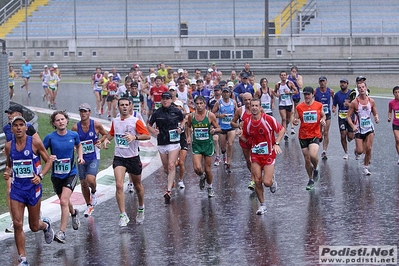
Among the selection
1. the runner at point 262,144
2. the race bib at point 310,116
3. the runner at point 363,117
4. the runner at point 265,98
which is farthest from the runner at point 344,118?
the runner at point 262,144

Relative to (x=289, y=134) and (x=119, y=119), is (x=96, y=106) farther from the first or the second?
(x=119, y=119)

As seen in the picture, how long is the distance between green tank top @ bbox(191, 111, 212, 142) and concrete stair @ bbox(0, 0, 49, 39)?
38413mm

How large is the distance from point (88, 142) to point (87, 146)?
67 millimetres

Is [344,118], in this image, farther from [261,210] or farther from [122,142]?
[122,142]

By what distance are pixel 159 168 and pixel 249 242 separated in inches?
309

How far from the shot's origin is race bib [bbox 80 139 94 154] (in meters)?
13.2

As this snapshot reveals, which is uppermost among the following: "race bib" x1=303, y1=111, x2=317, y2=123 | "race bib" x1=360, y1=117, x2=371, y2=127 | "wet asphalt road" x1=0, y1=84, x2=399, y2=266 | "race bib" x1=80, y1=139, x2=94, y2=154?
"race bib" x1=303, y1=111, x2=317, y2=123

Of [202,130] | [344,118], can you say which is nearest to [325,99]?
[344,118]

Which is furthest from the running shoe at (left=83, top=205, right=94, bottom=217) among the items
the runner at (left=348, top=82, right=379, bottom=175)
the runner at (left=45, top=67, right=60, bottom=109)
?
the runner at (left=45, top=67, right=60, bottom=109)

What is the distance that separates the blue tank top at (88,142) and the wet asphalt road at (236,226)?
0.99 m

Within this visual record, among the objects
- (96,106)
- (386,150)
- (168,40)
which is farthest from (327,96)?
(168,40)

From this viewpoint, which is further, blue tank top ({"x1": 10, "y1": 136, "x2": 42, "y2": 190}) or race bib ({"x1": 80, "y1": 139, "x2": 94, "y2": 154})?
race bib ({"x1": 80, "y1": 139, "x2": 94, "y2": 154})

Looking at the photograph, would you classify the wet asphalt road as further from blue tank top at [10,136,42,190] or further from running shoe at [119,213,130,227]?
blue tank top at [10,136,42,190]

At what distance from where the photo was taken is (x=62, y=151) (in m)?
11.6
